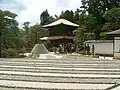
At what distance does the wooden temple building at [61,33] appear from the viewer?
124 ft

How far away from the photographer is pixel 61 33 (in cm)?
3862

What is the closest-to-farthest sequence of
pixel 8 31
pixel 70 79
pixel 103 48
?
pixel 70 79 < pixel 8 31 < pixel 103 48

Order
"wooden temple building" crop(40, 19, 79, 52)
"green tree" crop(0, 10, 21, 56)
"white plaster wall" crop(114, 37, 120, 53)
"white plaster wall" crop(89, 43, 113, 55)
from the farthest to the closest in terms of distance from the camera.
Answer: "wooden temple building" crop(40, 19, 79, 52) < "white plaster wall" crop(89, 43, 113, 55) < "green tree" crop(0, 10, 21, 56) < "white plaster wall" crop(114, 37, 120, 53)

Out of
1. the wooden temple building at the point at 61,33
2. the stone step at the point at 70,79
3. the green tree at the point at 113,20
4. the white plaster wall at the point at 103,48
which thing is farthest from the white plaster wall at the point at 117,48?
the wooden temple building at the point at 61,33

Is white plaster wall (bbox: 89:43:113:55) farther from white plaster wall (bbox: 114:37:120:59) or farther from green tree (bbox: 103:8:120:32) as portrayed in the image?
green tree (bbox: 103:8:120:32)

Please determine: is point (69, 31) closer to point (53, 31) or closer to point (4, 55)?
point (53, 31)

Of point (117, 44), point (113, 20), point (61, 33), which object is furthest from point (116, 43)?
point (61, 33)

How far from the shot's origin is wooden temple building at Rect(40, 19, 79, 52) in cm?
3778

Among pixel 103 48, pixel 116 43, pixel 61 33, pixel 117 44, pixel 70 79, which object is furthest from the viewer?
pixel 61 33

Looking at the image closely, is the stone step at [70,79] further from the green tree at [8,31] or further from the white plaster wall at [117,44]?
the green tree at [8,31]

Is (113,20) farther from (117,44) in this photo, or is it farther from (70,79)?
(70,79)

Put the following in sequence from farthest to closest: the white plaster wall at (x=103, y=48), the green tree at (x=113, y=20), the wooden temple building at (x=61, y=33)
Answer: the wooden temple building at (x=61, y=33)
the green tree at (x=113, y=20)
the white plaster wall at (x=103, y=48)

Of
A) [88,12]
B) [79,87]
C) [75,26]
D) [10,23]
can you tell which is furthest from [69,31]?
[79,87]

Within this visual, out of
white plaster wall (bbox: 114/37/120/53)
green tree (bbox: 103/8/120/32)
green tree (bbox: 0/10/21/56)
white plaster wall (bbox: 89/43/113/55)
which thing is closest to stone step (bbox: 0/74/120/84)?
white plaster wall (bbox: 114/37/120/53)
